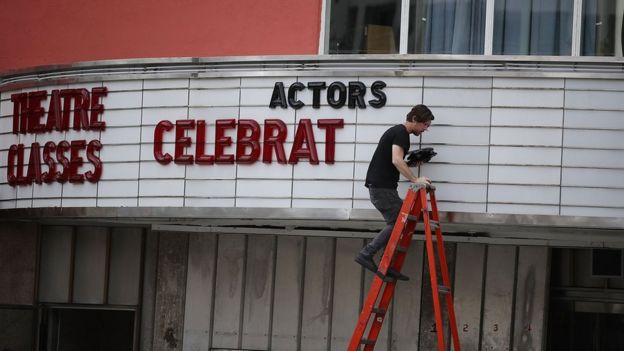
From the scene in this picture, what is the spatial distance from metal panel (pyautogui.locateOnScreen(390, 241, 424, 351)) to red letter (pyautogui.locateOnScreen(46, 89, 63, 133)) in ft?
13.7

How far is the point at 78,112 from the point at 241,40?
227 cm

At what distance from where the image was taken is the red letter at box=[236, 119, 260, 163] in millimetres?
12984

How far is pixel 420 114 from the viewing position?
12008 millimetres

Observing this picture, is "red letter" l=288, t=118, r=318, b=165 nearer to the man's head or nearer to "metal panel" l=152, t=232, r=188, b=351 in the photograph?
the man's head

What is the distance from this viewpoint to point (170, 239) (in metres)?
15.6

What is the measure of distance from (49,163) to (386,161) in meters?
4.13

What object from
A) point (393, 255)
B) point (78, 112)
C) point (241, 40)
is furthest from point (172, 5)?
point (393, 255)

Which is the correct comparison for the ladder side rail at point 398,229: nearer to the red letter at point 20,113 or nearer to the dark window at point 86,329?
the red letter at point 20,113

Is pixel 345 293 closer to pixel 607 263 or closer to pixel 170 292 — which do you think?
pixel 170 292

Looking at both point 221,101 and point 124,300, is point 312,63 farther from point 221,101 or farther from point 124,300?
point 124,300

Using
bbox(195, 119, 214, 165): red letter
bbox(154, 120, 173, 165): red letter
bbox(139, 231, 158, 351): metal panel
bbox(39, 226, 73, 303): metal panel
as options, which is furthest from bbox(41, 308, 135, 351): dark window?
bbox(195, 119, 214, 165): red letter

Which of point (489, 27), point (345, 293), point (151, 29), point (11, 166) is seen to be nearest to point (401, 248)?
point (489, 27)

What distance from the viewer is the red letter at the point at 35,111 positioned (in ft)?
46.9

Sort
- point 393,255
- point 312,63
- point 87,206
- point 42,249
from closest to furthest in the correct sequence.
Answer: point 393,255, point 312,63, point 87,206, point 42,249
